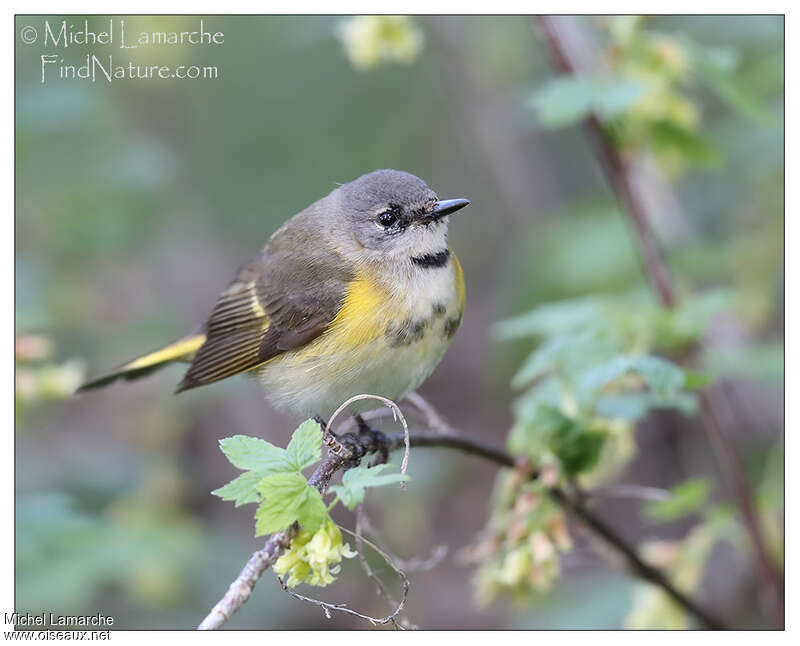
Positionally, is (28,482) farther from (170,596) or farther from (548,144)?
(548,144)

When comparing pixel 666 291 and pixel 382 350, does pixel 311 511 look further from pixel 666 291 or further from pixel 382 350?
pixel 666 291

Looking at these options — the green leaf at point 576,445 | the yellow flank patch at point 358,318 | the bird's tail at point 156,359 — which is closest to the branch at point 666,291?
the green leaf at point 576,445

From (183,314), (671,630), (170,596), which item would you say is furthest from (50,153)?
(671,630)

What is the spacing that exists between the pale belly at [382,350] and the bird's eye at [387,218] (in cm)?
25

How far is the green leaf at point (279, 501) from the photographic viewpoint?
5.45ft

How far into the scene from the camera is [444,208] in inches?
110

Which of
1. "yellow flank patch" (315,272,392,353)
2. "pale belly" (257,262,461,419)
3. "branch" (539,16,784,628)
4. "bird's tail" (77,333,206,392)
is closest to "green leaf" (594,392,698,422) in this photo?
"branch" (539,16,784,628)

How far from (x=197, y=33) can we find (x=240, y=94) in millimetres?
1368

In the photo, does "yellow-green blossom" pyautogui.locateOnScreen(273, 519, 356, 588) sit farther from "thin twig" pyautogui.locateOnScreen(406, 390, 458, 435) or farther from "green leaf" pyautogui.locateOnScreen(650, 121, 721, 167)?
"green leaf" pyautogui.locateOnScreen(650, 121, 721, 167)

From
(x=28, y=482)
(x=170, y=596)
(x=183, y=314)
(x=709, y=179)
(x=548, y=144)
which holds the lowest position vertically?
(x=170, y=596)

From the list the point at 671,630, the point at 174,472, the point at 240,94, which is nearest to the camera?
the point at 671,630

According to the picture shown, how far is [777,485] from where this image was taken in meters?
3.31

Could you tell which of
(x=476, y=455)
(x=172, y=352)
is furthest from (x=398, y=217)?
(x=172, y=352)

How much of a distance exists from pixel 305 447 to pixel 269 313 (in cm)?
148
